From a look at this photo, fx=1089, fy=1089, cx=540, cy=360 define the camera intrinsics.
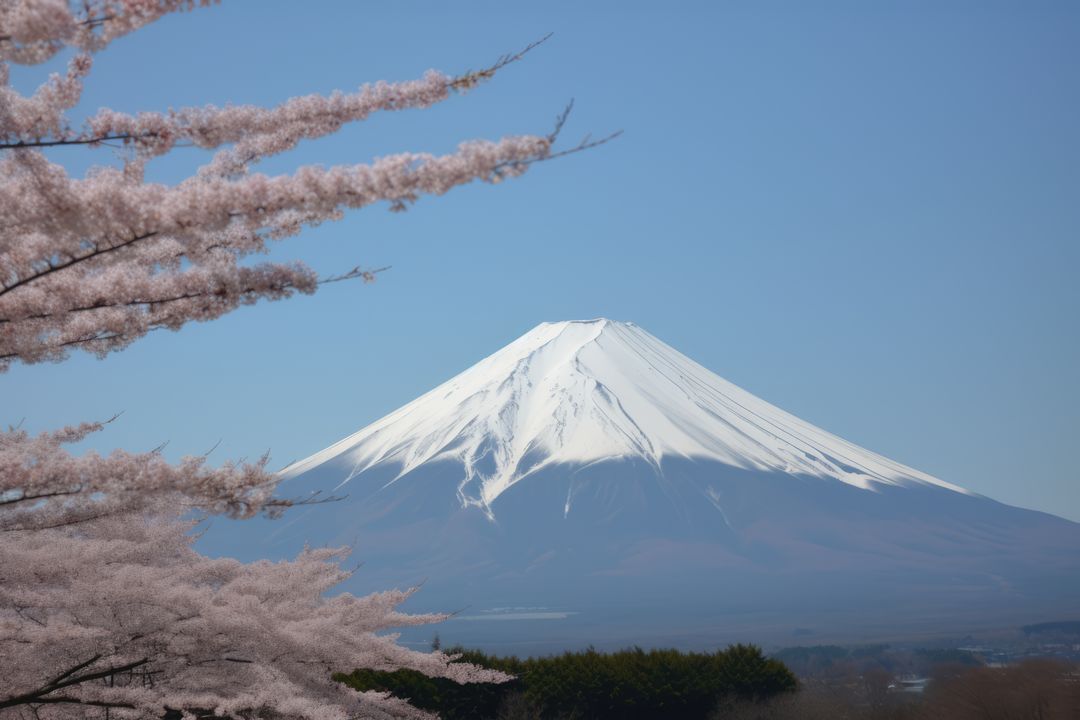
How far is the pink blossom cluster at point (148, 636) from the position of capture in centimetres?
722

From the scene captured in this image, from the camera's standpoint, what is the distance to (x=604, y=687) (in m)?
16.5

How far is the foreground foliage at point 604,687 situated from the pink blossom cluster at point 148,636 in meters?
6.39

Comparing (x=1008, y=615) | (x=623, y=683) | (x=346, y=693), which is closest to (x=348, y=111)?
(x=346, y=693)

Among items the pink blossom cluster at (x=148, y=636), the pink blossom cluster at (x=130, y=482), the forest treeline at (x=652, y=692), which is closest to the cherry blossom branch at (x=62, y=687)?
the pink blossom cluster at (x=148, y=636)

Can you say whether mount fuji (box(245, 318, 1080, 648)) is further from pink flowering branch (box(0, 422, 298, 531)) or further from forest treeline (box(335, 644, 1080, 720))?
pink flowering branch (box(0, 422, 298, 531))

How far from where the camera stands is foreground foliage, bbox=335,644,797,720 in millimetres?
15938

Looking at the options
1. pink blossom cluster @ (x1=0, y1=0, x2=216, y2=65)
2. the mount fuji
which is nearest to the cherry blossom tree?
pink blossom cluster @ (x1=0, y1=0, x2=216, y2=65)

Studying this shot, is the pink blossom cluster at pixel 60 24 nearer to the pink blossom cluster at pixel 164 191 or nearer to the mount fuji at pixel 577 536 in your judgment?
the pink blossom cluster at pixel 164 191

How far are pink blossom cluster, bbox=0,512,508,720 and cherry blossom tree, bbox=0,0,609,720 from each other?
2 cm

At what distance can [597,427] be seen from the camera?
195500mm

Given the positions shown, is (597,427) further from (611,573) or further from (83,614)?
(83,614)

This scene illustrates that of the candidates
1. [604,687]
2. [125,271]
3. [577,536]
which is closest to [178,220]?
[125,271]

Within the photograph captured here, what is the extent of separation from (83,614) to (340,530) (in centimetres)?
18981

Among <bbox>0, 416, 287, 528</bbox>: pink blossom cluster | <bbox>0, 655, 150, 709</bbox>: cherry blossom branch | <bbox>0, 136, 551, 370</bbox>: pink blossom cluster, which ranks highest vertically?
<bbox>0, 136, 551, 370</bbox>: pink blossom cluster
